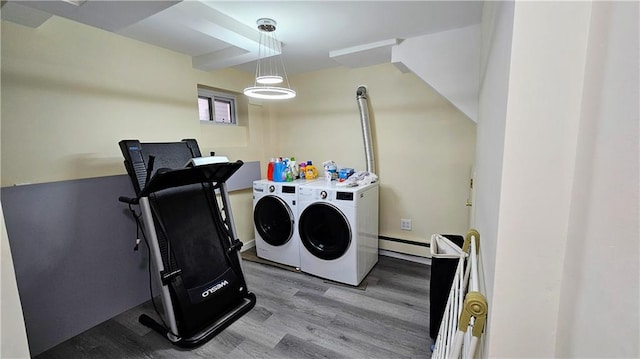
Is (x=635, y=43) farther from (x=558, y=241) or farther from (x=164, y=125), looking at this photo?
(x=164, y=125)

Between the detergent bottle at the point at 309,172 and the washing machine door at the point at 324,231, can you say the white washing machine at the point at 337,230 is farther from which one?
the detergent bottle at the point at 309,172

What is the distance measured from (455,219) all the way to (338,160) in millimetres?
1426

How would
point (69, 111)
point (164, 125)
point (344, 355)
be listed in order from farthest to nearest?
1. point (164, 125)
2. point (69, 111)
3. point (344, 355)

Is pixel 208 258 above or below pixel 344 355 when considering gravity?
above

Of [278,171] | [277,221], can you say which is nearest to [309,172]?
[278,171]

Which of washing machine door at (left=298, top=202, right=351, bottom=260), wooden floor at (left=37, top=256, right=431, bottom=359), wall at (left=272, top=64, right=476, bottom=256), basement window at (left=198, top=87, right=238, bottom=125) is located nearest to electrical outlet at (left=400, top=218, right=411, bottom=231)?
wall at (left=272, top=64, right=476, bottom=256)

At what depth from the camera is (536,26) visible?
49 cm

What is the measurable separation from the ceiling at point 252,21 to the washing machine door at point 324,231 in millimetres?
1478

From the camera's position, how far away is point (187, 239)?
196cm

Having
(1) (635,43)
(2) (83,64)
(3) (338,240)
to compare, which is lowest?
(3) (338,240)

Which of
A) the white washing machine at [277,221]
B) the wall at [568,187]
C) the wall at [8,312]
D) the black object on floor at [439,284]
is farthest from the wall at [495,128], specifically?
the white washing machine at [277,221]

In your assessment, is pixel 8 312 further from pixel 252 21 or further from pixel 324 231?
pixel 324 231

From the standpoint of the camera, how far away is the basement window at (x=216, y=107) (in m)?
3.00

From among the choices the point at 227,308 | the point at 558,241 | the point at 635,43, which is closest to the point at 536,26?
the point at 635,43
